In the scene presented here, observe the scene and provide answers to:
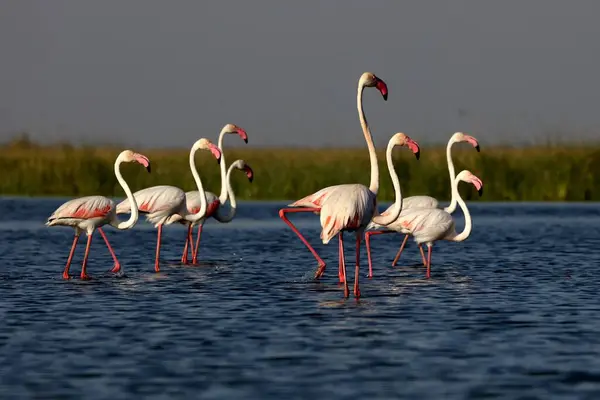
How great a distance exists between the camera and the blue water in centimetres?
937

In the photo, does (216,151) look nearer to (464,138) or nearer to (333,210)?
(464,138)

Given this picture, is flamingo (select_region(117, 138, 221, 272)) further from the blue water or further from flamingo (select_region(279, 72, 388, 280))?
flamingo (select_region(279, 72, 388, 280))

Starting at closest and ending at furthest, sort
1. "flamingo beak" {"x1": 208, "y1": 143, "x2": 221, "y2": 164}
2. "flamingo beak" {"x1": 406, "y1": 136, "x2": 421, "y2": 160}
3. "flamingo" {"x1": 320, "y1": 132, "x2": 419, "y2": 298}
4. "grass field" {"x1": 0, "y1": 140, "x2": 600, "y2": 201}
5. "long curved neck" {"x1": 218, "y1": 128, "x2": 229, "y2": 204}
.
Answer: "flamingo" {"x1": 320, "y1": 132, "x2": 419, "y2": 298} → "flamingo beak" {"x1": 406, "y1": 136, "x2": 421, "y2": 160} → "flamingo beak" {"x1": 208, "y1": 143, "x2": 221, "y2": 164} → "long curved neck" {"x1": 218, "y1": 128, "x2": 229, "y2": 204} → "grass field" {"x1": 0, "y1": 140, "x2": 600, "y2": 201}

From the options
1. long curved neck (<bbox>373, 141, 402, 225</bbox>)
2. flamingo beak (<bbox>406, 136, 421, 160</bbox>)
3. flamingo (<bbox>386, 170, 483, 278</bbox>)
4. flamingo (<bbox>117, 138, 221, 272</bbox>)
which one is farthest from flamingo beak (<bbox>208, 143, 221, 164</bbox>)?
flamingo beak (<bbox>406, 136, 421, 160</bbox>)

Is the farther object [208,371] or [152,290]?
[152,290]

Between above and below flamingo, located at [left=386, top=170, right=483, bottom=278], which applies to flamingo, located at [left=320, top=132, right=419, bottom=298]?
above

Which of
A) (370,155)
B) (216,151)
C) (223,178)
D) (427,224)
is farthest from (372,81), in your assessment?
(223,178)

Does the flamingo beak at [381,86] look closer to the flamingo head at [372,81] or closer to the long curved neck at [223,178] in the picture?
the flamingo head at [372,81]

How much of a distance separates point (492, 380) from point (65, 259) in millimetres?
12747

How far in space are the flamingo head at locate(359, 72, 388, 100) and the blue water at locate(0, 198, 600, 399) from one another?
2409mm

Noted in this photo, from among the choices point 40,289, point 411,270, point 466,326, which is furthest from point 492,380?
point 411,270

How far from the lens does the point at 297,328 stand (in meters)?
12.3

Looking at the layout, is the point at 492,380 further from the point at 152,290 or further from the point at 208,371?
the point at 152,290

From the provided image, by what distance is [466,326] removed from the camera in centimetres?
1245
